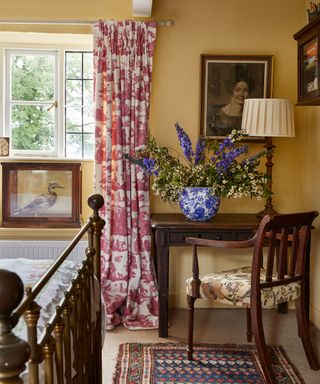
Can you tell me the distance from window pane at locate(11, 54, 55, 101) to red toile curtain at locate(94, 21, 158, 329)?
61 centimetres

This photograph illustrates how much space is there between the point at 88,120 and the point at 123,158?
0.65m

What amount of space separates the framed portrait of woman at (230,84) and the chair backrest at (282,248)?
124 centimetres

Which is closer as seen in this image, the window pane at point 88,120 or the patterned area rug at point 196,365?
the patterned area rug at point 196,365

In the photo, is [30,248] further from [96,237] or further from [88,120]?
[96,237]

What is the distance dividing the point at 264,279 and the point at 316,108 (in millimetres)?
1408

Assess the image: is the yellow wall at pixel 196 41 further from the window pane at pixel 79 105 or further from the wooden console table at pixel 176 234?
the wooden console table at pixel 176 234

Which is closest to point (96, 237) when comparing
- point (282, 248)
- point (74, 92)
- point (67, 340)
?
point (67, 340)

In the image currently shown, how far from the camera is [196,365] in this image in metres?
3.29

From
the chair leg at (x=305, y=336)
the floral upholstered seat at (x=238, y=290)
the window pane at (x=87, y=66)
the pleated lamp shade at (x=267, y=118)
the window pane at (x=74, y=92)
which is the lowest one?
the chair leg at (x=305, y=336)

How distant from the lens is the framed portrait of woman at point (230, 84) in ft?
13.9

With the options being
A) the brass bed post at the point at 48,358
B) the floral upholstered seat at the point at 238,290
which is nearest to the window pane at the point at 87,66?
the floral upholstered seat at the point at 238,290

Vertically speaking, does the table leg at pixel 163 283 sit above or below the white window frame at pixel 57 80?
below

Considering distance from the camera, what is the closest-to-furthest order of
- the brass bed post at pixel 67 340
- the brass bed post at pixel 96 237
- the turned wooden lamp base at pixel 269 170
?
1. the brass bed post at pixel 67 340
2. the brass bed post at pixel 96 237
3. the turned wooden lamp base at pixel 269 170

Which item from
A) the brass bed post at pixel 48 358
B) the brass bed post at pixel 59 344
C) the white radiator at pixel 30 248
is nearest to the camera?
the brass bed post at pixel 48 358
